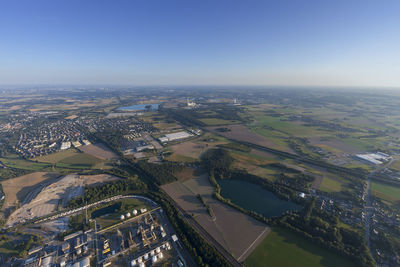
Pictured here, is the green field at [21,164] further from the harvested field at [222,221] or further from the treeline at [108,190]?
the harvested field at [222,221]

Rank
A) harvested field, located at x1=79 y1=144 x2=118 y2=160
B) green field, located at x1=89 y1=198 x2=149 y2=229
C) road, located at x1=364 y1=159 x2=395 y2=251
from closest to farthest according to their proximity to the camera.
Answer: road, located at x1=364 y1=159 x2=395 y2=251 → green field, located at x1=89 y1=198 x2=149 y2=229 → harvested field, located at x1=79 y1=144 x2=118 y2=160

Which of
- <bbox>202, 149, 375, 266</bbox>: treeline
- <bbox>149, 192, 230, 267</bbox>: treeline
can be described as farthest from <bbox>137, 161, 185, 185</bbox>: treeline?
<bbox>202, 149, 375, 266</bbox>: treeline

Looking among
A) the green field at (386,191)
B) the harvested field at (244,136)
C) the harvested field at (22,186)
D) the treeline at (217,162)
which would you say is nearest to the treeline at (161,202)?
the treeline at (217,162)

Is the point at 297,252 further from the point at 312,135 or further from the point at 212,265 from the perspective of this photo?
the point at 312,135

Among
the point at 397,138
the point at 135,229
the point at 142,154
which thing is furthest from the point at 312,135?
the point at 135,229

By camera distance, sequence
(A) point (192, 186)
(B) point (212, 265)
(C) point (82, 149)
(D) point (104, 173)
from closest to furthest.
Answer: (B) point (212, 265) < (A) point (192, 186) < (D) point (104, 173) < (C) point (82, 149)

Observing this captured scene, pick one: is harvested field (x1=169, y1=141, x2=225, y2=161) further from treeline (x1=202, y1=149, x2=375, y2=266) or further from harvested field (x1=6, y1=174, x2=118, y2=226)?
harvested field (x1=6, y1=174, x2=118, y2=226)
